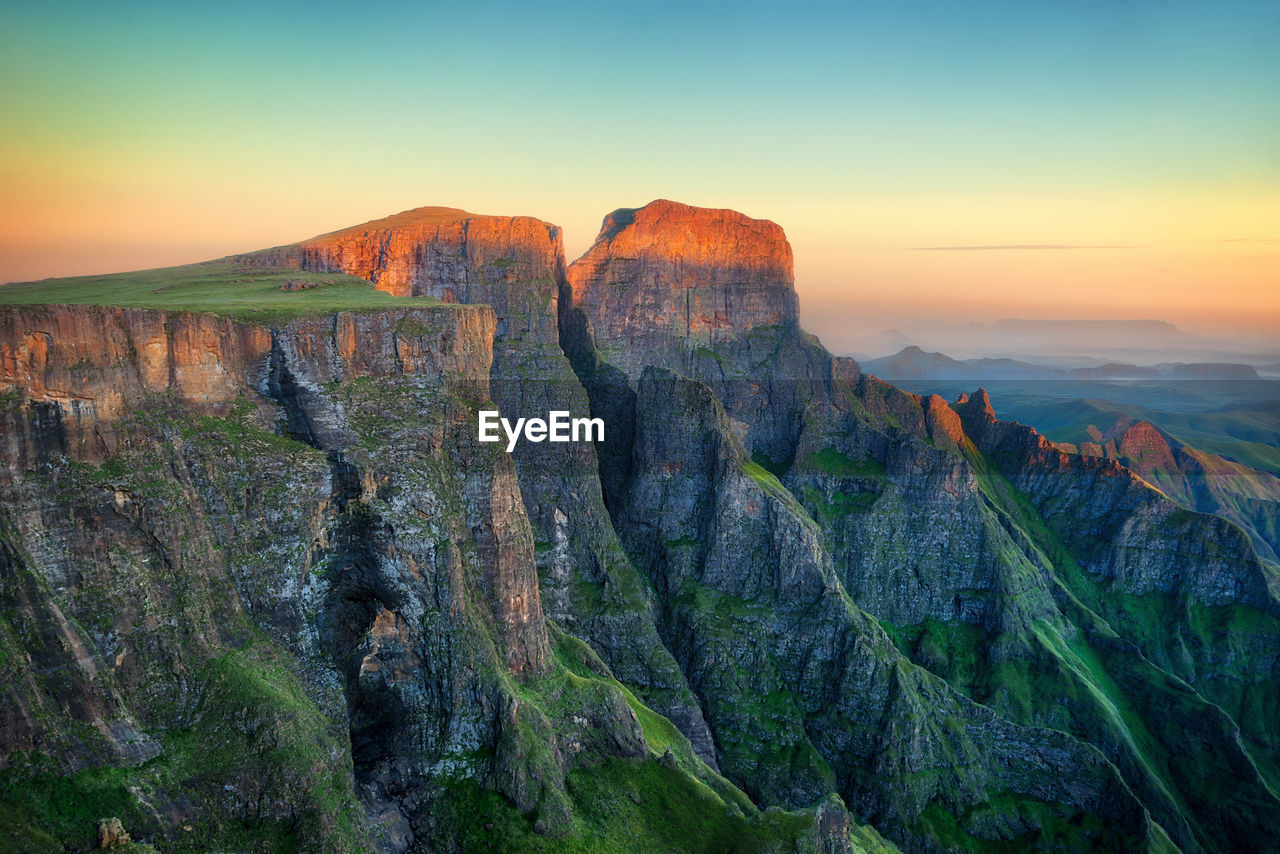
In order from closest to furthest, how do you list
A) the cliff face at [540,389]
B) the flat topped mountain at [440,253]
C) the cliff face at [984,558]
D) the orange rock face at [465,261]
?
the cliff face at [540,389] < the flat topped mountain at [440,253] < the orange rock face at [465,261] < the cliff face at [984,558]

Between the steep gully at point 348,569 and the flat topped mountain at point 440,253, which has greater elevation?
the flat topped mountain at point 440,253

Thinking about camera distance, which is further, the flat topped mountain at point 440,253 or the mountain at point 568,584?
the flat topped mountain at point 440,253

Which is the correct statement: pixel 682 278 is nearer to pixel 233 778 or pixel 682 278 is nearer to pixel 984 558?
pixel 984 558

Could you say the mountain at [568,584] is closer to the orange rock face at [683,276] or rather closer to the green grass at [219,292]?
the orange rock face at [683,276]

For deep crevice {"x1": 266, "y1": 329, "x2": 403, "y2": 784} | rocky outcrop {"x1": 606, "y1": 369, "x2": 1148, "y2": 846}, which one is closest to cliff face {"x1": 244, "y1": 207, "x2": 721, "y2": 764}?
rocky outcrop {"x1": 606, "y1": 369, "x2": 1148, "y2": 846}

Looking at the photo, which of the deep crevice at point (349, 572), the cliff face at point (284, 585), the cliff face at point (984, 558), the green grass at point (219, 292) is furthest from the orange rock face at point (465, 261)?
the deep crevice at point (349, 572)

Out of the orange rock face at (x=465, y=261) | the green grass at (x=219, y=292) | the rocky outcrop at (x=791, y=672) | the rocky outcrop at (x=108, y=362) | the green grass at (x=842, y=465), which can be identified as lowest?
the rocky outcrop at (x=791, y=672)

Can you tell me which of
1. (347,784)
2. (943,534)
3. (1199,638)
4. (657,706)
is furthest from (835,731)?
(1199,638)
